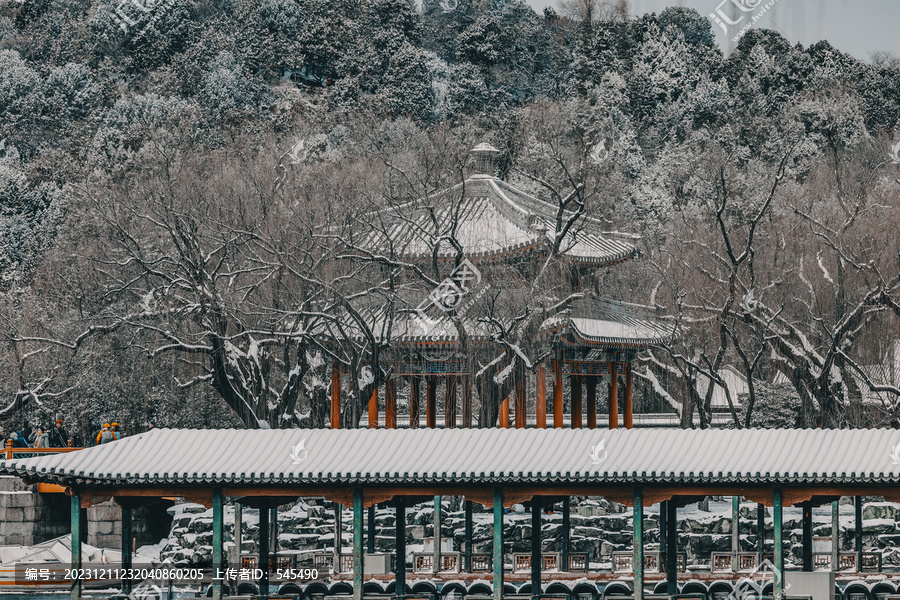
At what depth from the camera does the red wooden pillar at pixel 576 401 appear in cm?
3069

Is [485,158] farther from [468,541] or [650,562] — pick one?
[650,562]

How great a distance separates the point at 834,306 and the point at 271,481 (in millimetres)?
15166

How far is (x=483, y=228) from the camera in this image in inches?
1147

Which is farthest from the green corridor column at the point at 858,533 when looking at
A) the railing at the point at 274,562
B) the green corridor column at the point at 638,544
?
the railing at the point at 274,562

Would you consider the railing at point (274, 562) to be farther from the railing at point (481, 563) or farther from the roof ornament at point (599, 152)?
the roof ornament at point (599, 152)

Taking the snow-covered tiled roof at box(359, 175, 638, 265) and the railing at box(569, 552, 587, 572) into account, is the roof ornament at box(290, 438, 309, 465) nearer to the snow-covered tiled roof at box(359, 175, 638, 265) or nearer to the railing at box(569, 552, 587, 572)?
the railing at box(569, 552, 587, 572)

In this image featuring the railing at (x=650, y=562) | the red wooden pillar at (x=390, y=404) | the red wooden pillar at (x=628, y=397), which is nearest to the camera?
the railing at (x=650, y=562)

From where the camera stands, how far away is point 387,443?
60.4ft

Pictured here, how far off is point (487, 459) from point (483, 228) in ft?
38.9

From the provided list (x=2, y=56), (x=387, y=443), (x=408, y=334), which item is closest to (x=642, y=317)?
(x=408, y=334)

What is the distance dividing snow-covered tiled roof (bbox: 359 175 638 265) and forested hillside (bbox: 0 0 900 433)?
0.74 m

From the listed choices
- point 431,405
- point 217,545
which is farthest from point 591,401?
point 217,545

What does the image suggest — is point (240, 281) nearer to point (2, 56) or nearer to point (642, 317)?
point (642, 317)

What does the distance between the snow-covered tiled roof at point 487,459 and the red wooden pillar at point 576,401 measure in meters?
12.1
